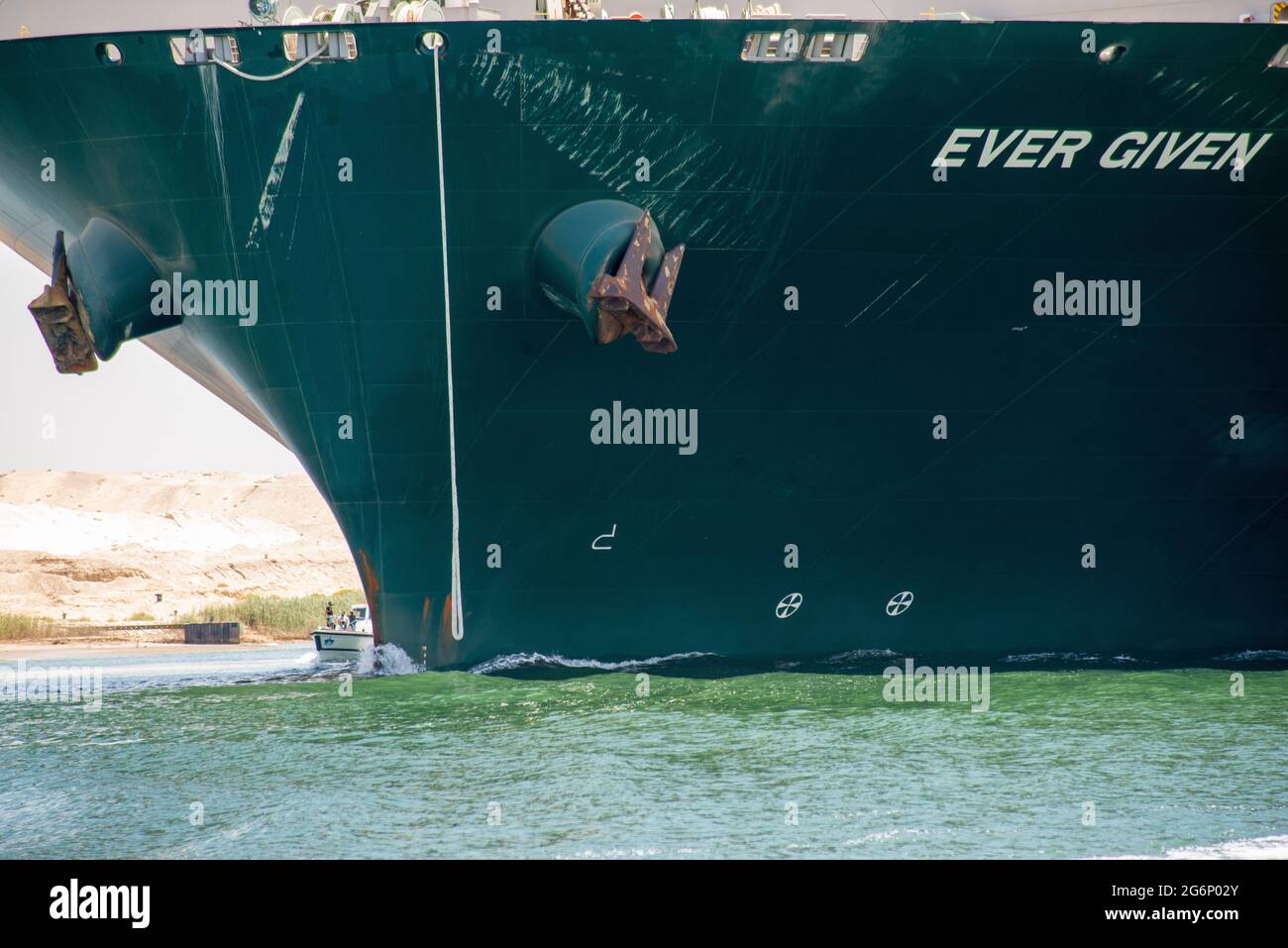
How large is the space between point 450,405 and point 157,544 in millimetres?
90527

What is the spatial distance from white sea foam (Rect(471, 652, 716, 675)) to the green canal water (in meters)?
0.11

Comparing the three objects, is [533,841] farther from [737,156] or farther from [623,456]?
[737,156]

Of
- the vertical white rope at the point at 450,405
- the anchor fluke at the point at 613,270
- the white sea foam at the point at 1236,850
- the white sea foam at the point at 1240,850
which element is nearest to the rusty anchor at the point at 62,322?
the vertical white rope at the point at 450,405

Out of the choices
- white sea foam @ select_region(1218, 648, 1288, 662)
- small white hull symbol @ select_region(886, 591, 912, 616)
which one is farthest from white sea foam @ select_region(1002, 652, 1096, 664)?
white sea foam @ select_region(1218, 648, 1288, 662)

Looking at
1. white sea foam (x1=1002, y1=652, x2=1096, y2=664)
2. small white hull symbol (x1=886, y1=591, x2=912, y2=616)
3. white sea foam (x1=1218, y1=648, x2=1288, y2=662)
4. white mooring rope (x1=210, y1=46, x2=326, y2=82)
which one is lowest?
white sea foam (x1=1218, y1=648, x2=1288, y2=662)

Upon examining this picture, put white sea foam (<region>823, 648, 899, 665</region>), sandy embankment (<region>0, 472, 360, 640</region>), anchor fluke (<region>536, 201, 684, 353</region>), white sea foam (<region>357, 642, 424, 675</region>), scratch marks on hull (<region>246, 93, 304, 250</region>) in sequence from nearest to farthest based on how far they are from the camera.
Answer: anchor fluke (<region>536, 201, 684, 353</region>) → scratch marks on hull (<region>246, 93, 304, 250</region>) → white sea foam (<region>823, 648, 899, 665</region>) → white sea foam (<region>357, 642, 424, 675</region>) → sandy embankment (<region>0, 472, 360, 640</region>)

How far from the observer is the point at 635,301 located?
15.0m

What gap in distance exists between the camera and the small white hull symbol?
17781mm

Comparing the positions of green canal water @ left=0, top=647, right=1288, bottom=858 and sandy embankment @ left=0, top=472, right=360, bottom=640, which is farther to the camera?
sandy embankment @ left=0, top=472, right=360, bottom=640

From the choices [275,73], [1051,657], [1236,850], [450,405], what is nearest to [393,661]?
[450,405]

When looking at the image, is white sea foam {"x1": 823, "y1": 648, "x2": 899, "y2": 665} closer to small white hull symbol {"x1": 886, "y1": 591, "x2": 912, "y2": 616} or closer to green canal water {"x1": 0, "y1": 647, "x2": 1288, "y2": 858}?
green canal water {"x1": 0, "y1": 647, "x2": 1288, "y2": 858}

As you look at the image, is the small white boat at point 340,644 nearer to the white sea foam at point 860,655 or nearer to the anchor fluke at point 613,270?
the white sea foam at point 860,655

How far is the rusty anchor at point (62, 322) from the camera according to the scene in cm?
1733

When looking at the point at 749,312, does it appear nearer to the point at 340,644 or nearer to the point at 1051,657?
the point at 1051,657
